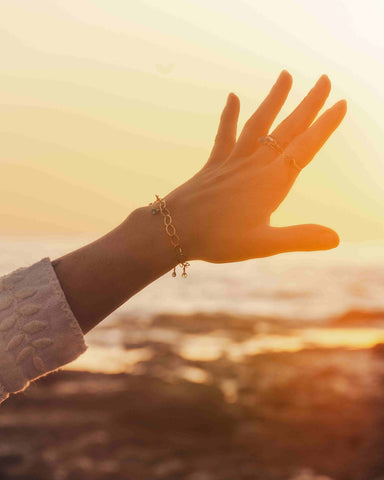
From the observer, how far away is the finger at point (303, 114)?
93.8 inches

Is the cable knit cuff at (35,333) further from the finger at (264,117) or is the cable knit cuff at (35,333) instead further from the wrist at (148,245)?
the finger at (264,117)

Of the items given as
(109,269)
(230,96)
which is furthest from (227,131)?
(109,269)

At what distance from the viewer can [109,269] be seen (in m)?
1.86

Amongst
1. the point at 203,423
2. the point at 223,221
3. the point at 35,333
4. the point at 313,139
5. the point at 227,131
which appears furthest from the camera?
the point at 203,423

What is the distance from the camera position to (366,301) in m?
20.3

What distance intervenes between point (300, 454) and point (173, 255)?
5.83 metres

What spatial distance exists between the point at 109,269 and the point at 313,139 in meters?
1.00

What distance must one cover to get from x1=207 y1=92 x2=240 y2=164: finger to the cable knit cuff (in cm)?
100

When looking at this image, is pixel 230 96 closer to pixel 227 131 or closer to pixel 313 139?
pixel 227 131

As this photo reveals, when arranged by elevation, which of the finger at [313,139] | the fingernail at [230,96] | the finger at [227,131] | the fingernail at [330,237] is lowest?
the fingernail at [330,237]

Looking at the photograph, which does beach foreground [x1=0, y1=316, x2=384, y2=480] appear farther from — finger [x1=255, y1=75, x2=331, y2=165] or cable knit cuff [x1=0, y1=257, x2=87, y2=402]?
finger [x1=255, y1=75, x2=331, y2=165]

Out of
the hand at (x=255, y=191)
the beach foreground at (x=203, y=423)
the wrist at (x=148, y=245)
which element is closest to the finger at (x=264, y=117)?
the hand at (x=255, y=191)

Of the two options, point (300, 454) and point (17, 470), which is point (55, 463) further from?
point (300, 454)

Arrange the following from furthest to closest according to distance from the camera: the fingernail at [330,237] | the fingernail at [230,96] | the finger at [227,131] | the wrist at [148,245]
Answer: the fingernail at [230,96], the finger at [227,131], the fingernail at [330,237], the wrist at [148,245]
